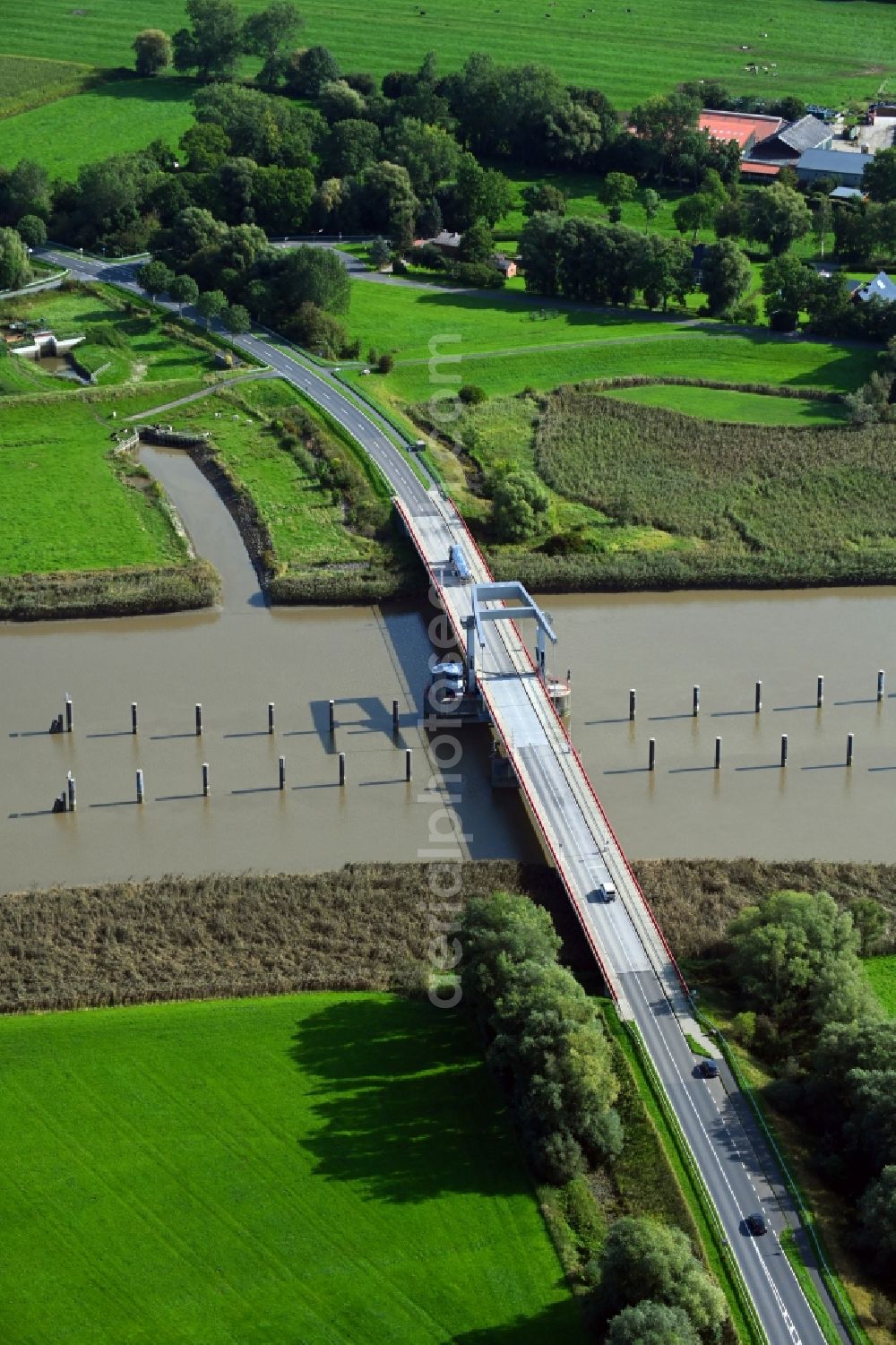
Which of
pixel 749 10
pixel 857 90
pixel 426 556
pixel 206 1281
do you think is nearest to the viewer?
pixel 206 1281

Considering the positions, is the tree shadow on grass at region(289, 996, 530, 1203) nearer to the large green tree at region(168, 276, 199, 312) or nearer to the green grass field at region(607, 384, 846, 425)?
the green grass field at region(607, 384, 846, 425)

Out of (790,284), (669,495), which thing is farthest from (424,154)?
(669,495)

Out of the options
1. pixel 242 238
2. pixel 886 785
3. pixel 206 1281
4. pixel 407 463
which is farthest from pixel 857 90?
pixel 206 1281

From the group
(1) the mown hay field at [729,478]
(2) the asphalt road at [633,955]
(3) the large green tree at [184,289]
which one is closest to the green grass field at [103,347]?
(3) the large green tree at [184,289]

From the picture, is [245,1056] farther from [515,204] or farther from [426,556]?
[515,204]

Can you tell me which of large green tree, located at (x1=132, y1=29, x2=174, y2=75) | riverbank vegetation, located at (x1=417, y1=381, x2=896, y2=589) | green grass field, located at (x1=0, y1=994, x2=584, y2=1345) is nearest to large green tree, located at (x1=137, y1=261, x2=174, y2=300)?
riverbank vegetation, located at (x1=417, y1=381, x2=896, y2=589)

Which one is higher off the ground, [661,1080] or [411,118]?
[411,118]

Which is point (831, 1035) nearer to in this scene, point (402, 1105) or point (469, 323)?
point (402, 1105)

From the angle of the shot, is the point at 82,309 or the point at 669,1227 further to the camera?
the point at 82,309
